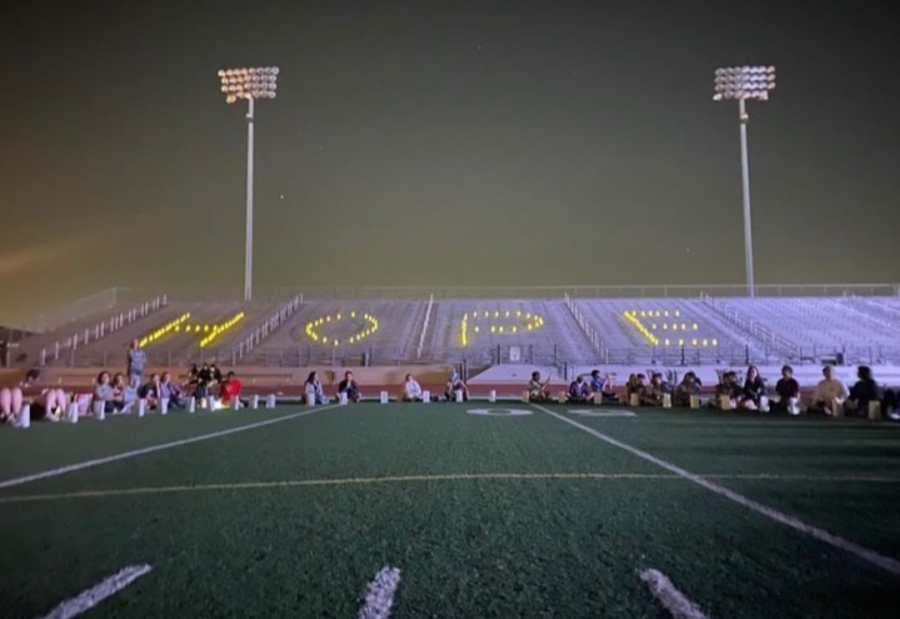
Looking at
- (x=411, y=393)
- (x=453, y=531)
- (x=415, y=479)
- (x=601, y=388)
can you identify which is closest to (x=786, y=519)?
(x=453, y=531)

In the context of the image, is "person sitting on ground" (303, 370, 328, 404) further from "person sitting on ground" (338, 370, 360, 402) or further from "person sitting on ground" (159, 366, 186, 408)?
"person sitting on ground" (159, 366, 186, 408)

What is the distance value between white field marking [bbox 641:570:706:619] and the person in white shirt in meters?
13.1

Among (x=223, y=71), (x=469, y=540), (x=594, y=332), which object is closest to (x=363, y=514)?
(x=469, y=540)

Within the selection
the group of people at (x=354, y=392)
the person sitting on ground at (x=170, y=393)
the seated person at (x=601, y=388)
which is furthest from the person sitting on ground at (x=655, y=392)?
the person sitting on ground at (x=170, y=393)

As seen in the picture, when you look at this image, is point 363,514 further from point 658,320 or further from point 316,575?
point 658,320

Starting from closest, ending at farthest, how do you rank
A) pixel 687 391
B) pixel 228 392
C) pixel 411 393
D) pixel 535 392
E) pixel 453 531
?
pixel 453 531 < pixel 687 391 < pixel 228 392 < pixel 535 392 < pixel 411 393

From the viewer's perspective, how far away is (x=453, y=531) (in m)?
4.27

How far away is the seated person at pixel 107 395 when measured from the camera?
15.9m

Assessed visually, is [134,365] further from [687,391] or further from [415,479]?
[687,391]

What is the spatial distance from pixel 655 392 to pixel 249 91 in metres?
36.1

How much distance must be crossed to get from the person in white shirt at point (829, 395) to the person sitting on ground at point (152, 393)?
51.1 ft

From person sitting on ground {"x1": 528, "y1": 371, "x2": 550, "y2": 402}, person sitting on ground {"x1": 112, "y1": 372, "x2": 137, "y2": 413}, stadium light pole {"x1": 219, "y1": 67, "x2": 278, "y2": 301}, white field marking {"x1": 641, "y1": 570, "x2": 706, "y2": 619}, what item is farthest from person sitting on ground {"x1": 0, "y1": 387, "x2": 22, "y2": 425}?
stadium light pole {"x1": 219, "y1": 67, "x2": 278, "y2": 301}

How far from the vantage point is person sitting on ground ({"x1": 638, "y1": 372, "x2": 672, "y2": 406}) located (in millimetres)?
18656

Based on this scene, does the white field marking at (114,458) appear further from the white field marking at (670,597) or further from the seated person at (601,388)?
the seated person at (601,388)
